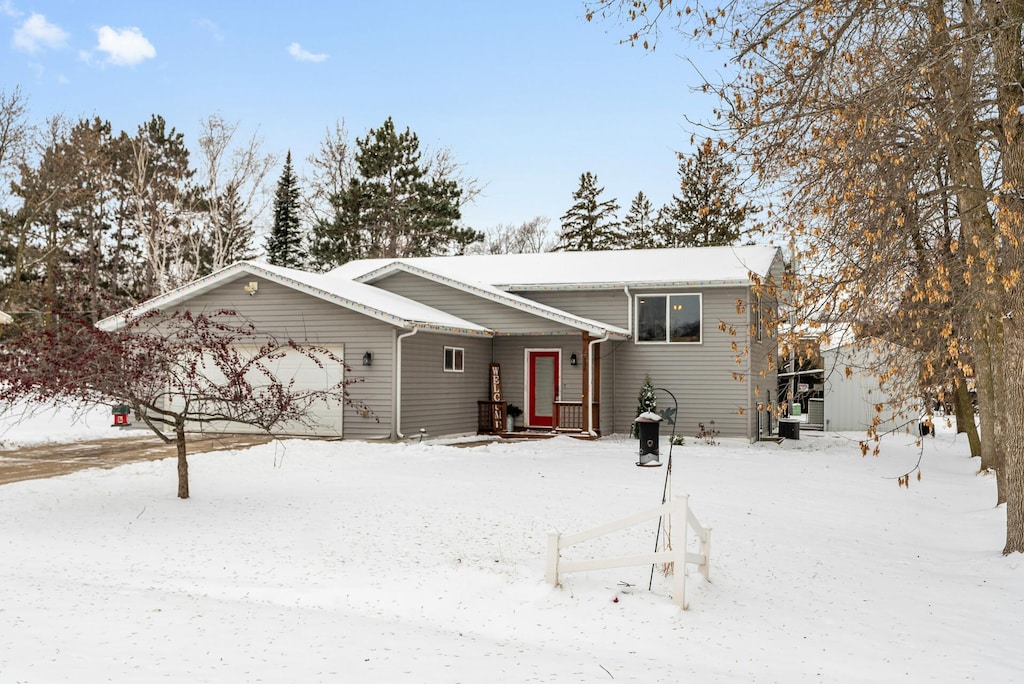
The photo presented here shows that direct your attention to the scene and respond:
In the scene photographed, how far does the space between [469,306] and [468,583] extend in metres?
13.7

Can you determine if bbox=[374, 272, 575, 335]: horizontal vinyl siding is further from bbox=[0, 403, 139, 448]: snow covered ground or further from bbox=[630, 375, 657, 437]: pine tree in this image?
bbox=[0, 403, 139, 448]: snow covered ground

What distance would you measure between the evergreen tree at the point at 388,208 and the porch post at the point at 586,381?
1991 cm

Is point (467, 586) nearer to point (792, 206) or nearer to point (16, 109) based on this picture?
point (792, 206)

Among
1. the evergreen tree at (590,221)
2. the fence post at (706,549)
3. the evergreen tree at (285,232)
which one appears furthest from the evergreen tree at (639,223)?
the fence post at (706,549)

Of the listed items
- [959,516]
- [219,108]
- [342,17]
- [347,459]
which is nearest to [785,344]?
[959,516]

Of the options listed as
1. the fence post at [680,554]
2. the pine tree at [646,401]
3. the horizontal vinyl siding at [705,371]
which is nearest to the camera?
the fence post at [680,554]

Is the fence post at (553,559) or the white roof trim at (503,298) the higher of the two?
the white roof trim at (503,298)

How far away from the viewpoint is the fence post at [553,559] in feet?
23.8

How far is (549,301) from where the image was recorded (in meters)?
21.7

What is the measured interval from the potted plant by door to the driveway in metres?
5.92

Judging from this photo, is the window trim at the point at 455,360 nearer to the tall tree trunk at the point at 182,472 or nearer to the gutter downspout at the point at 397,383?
the gutter downspout at the point at 397,383

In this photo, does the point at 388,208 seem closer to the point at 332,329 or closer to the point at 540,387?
the point at 540,387

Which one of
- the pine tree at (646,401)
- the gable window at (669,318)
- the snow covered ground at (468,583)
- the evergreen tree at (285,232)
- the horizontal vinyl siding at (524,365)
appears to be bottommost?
the snow covered ground at (468,583)

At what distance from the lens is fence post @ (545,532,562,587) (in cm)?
726
